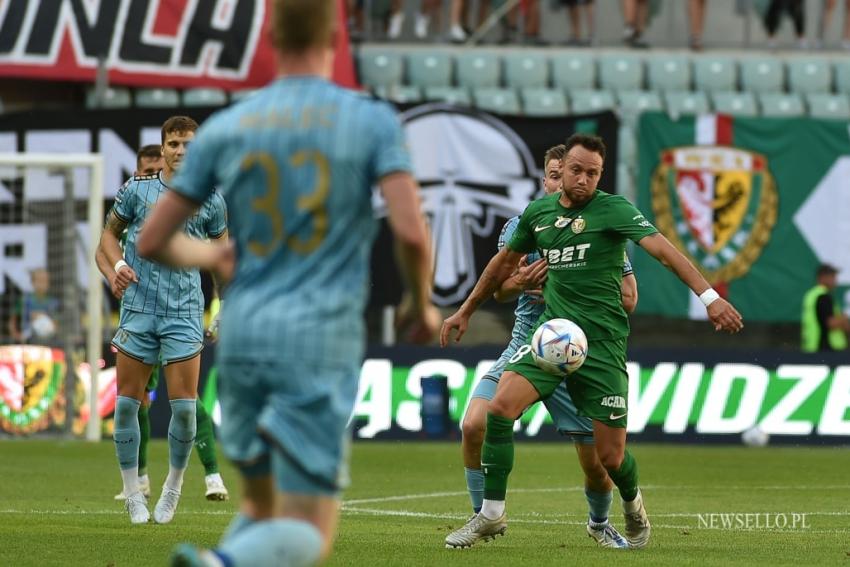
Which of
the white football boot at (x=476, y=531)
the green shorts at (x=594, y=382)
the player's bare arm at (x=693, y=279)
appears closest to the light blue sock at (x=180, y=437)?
the white football boot at (x=476, y=531)

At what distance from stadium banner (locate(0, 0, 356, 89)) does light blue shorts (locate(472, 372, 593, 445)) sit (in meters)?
11.9

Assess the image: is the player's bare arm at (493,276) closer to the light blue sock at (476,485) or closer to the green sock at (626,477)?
the light blue sock at (476,485)

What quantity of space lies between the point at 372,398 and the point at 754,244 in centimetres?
590

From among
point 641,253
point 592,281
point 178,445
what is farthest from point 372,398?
point 592,281

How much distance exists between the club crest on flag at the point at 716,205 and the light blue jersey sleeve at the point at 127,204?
12.2m

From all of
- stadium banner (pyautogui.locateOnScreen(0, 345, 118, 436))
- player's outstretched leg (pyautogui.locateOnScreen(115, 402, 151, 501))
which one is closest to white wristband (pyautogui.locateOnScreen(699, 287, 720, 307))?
player's outstretched leg (pyautogui.locateOnScreen(115, 402, 151, 501))

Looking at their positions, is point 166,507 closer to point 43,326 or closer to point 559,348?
point 559,348

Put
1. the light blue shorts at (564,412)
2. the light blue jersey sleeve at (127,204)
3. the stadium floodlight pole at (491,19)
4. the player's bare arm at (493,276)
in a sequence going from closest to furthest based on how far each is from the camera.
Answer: the player's bare arm at (493,276) < the light blue shorts at (564,412) < the light blue jersey sleeve at (127,204) < the stadium floodlight pole at (491,19)

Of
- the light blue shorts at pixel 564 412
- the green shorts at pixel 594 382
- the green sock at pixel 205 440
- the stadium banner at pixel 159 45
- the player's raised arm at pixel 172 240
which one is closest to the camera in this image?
the player's raised arm at pixel 172 240

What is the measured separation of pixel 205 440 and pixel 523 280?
306 cm

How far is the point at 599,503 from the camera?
877 centimetres

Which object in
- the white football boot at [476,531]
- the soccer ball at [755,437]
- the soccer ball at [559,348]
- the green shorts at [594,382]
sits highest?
the soccer ball at [559,348]

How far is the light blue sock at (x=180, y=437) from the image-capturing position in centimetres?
952

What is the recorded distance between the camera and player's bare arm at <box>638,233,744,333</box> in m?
7.35
